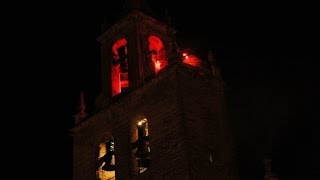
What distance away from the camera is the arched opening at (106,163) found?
28594 mm

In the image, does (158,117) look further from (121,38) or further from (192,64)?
(121,38)

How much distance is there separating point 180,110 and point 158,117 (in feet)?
4.23

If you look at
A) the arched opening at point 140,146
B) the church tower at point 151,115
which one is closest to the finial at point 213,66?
the church tower at point 151,115

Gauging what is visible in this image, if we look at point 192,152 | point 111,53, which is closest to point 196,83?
point 192,152

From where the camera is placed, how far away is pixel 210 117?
89.1ft

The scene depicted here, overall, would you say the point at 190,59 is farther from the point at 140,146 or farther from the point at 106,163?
the point at 106,163

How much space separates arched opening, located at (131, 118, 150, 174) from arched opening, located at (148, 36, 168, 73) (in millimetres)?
3775

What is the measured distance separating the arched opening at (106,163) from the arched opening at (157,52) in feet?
14.6

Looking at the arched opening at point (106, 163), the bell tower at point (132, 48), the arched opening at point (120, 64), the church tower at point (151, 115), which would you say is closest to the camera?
the church tower at point (151, 115)

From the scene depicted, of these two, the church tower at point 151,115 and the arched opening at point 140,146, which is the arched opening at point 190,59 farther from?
the arched opening at point 140,146

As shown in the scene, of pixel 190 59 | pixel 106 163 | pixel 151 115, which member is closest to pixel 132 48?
pixel 190 59

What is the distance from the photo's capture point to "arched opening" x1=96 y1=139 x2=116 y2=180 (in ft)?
93.8

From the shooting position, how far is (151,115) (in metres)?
27.1

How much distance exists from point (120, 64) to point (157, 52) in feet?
6.32
